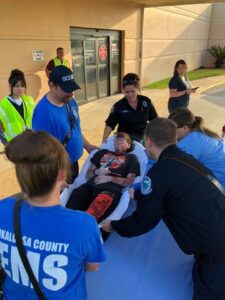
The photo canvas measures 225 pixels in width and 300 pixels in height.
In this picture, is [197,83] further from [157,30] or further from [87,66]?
[87,66]

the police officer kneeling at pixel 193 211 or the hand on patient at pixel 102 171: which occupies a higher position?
the police officer kneeling at pixel 193 211

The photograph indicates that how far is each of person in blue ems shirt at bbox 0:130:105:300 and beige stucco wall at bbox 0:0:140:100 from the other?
6258mm

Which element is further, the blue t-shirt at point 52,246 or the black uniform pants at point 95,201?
the black uniform pants at point 95,201

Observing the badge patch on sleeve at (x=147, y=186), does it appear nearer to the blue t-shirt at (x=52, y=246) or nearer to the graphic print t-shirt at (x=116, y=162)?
the blue t-shirt at (x=52, y=246)

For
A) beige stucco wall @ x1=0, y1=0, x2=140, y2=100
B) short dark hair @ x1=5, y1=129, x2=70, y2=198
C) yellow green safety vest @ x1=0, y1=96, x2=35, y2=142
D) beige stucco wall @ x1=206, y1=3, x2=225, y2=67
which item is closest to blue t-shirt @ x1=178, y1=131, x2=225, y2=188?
short dark hair @ x1=5, y1=129, x2=70, y2=198

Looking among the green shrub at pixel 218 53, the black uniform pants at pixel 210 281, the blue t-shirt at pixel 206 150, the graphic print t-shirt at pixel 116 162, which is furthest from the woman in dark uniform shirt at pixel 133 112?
the green shrub at pixel 218 53

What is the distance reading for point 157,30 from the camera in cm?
1368

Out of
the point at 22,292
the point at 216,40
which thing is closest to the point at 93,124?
the point at 22,292

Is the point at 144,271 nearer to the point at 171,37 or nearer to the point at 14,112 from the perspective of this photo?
the point at 14,112

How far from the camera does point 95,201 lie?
287 cm

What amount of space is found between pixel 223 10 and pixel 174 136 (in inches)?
914

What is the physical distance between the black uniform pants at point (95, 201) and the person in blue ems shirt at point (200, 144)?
887 millimetres

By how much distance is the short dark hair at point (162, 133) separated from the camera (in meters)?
2.00

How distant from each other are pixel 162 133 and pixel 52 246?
3.74ft
